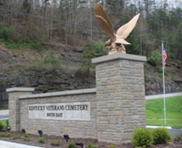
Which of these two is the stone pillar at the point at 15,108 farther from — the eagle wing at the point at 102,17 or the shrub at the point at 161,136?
the shrub at the point at 161,136

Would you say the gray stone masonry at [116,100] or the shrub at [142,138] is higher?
the gray stone masonry at [116,100]

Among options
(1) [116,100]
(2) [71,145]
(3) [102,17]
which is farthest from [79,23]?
(2) [71,145]

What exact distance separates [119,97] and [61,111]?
3.96 meters

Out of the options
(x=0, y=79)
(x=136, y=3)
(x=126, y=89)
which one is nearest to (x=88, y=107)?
(x=126, y=89)

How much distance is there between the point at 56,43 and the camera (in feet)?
149

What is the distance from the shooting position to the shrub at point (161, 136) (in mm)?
7730

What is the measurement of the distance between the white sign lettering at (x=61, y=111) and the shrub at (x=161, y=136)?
2.86 meters

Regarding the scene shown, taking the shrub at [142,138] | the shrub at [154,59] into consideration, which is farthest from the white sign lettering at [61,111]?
the shrub at [154,59]

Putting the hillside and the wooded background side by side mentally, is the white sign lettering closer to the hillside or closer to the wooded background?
the wooded background

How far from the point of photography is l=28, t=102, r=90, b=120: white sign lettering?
388 inches

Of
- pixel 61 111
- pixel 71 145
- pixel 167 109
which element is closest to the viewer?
pixel 71 145

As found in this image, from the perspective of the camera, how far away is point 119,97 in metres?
8.01

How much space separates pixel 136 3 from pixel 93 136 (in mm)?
71740

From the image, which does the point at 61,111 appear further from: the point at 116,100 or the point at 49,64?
the point at 49,64
